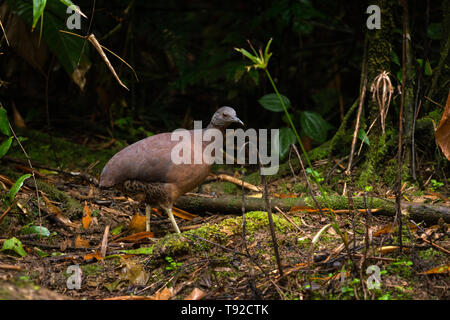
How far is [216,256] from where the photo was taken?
2967mm

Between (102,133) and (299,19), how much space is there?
285cm

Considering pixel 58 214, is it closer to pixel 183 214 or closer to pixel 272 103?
pixel 183 214

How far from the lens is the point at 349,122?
4926mm

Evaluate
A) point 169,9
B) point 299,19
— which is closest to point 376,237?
point 299,19

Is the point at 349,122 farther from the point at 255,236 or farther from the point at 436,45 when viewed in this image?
the point at 255,236

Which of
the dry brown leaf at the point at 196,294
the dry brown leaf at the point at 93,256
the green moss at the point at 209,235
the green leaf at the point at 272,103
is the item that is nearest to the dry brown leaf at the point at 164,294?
the dry brown leaf at the point at 196,294

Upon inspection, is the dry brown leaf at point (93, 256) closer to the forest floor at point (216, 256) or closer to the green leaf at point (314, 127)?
the forest floor at point (216, 256)

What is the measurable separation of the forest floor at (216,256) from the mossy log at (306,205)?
2.4 inches

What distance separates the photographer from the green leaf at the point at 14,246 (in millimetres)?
3040

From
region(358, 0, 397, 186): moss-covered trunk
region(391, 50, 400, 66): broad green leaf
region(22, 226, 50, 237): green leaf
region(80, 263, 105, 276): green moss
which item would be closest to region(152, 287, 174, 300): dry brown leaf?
region(80, 263, 105, 276): green moss

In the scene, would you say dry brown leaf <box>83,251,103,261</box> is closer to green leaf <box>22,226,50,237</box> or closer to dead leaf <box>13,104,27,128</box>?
green leaf <box>22,226,50,237</box>

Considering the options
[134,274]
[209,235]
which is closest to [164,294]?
[134,274]

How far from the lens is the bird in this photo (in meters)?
3.76

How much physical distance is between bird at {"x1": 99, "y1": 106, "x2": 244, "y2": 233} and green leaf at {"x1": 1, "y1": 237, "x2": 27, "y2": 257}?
0.90 m
